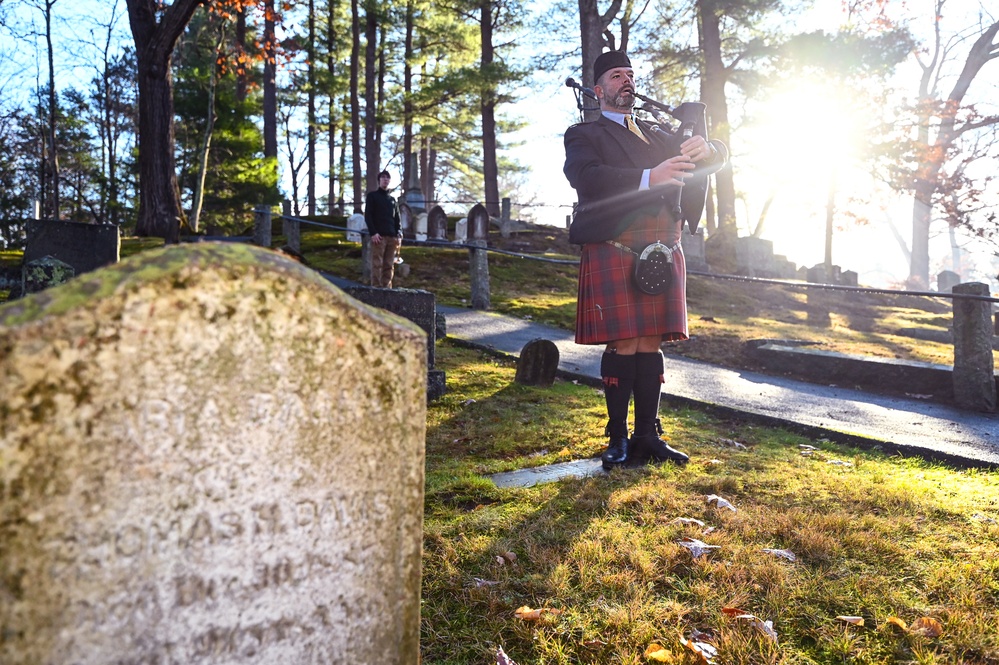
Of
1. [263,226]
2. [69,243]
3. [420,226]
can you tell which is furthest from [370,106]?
[69,243]

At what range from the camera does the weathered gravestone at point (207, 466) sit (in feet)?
3.44

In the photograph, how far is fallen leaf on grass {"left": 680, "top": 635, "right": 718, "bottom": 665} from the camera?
1.92 m

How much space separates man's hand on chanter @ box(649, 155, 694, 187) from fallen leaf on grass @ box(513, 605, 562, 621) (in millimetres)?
2191

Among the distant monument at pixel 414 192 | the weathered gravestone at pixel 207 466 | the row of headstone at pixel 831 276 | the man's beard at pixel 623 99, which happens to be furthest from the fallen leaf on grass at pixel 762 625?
the distant monument at pixel 414 192

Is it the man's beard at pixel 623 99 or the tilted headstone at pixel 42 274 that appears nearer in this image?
the man's beard at pixel 623 99

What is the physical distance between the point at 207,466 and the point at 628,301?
288 centimetres

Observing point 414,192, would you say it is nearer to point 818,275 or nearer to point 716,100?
point 716,100

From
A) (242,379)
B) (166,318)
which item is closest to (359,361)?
(242,379)

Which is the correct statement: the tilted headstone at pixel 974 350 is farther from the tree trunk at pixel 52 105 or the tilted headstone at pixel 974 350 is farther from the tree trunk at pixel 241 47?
the tree trunk at pixel 52 105

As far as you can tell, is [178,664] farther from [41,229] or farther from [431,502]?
[41,229]

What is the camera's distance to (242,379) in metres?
1.20

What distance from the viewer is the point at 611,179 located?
3586 millimetres

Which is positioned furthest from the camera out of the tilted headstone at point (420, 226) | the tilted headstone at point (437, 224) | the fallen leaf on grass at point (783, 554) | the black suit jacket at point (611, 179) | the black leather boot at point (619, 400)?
the tilted headstone at point (420, 226)

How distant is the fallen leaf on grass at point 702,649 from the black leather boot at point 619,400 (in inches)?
73.2
